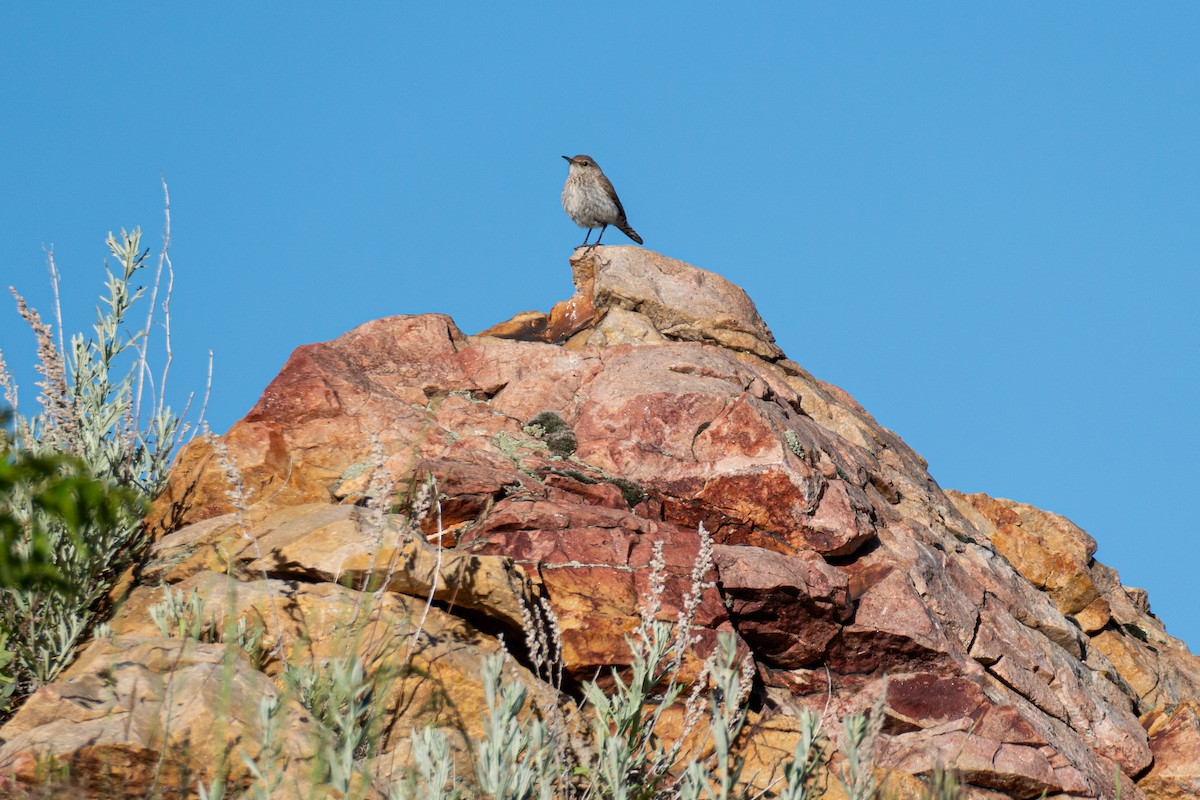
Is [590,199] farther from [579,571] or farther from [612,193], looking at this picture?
[579,571]

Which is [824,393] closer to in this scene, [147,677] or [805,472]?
[805,472]

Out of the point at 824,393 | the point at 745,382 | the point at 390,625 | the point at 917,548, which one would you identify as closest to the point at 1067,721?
the point at 917,548

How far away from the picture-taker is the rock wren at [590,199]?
1902cm

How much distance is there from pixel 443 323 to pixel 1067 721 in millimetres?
6722

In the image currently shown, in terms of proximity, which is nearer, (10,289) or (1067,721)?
(10,289)

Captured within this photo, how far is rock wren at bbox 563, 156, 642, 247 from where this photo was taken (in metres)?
19.0

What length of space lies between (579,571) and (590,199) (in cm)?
1226

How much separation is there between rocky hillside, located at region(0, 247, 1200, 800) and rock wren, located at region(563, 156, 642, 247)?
684 centimetres

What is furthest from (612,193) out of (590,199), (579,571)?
(579,571)

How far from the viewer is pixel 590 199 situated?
19.0m

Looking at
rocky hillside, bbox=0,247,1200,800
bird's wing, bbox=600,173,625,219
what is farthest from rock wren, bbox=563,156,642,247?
rocky hillside, bbox=0,247,1200,800

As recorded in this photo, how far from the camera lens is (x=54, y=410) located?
25.0 feet

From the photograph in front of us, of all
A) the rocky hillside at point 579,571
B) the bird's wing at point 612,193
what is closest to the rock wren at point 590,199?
the bird's wing at point 612,193

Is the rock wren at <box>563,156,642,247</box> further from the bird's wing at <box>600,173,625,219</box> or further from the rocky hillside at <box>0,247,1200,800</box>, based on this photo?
the rocky hillside at <box>0,247,1200,800</box>
